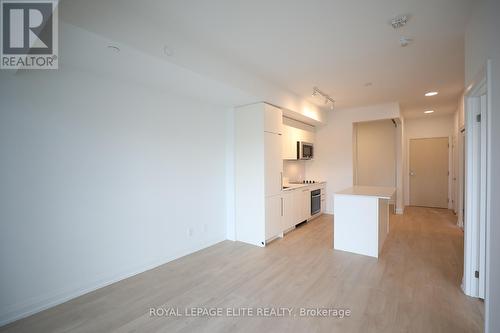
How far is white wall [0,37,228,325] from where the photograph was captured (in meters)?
2.09

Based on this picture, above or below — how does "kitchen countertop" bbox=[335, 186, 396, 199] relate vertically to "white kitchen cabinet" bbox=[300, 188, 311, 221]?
above

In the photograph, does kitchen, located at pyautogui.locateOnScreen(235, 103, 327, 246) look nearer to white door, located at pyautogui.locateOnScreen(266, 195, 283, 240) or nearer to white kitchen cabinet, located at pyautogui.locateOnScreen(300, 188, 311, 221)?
white door, located at pyautogui.locateOnScreen(266, 195, 283, 240)

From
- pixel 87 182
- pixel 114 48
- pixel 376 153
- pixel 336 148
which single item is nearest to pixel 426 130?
pixel 376 153

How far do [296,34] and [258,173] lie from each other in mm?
2118

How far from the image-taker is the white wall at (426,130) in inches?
268

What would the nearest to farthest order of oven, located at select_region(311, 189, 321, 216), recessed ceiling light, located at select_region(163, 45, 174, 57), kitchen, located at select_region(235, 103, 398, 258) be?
recessed ceiling light, located at select_region(163, 45, 174, 57) → kitchen, located at select_region(235, 103, 398, 258) → oven, located at select_region(311, 189, 321, 216)

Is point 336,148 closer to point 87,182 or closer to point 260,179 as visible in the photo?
point 260,179

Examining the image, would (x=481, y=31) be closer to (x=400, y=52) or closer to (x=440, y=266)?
(x=400, y=52)

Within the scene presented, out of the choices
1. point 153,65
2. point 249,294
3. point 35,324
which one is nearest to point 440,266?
point 249,294

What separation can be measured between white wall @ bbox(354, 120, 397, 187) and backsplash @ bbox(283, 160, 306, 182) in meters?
2.00

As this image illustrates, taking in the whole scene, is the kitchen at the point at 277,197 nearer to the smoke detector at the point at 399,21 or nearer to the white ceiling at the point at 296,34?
the white ceiling at the point at 296,34

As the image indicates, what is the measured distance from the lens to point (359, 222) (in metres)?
3.52

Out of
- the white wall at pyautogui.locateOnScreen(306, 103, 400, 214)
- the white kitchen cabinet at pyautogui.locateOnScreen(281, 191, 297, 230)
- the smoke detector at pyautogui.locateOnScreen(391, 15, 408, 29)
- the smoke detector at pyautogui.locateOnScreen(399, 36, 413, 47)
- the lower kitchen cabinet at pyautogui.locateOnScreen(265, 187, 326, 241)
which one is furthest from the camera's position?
the white wall at pyautogui.locateOnScreen(306, 103, 400, 214)

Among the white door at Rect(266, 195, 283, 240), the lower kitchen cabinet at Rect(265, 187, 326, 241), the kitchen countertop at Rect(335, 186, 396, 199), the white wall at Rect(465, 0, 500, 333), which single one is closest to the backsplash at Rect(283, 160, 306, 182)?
the lower kitchen cabinet at Rect(265, 187, 326, 241)
